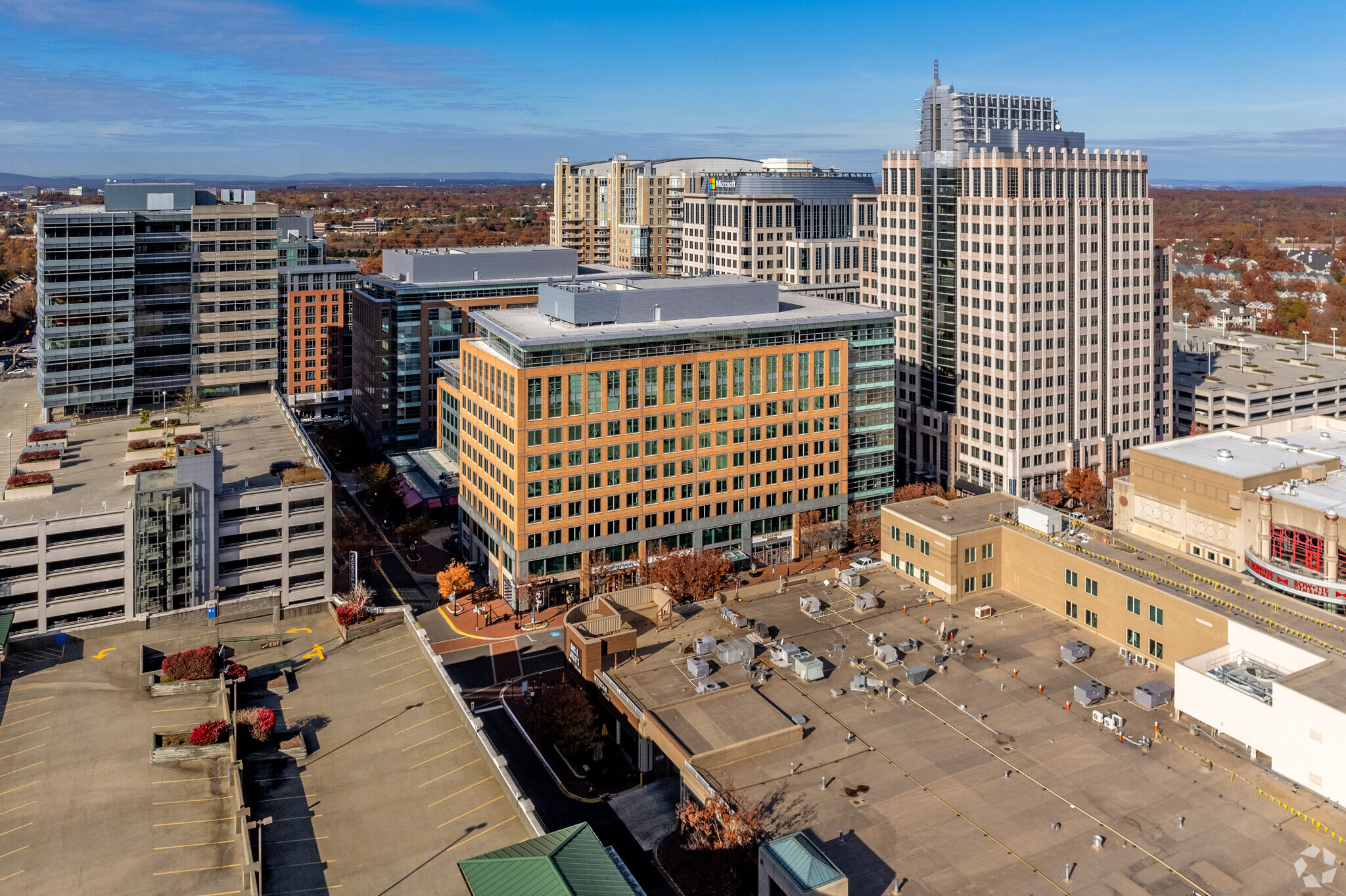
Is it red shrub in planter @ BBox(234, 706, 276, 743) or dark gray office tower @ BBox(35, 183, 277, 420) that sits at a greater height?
dark gray office tower @ BBox(35, 183, 277, 420)

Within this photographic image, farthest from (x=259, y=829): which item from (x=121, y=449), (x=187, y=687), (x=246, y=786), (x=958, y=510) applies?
(x=121, y=449)

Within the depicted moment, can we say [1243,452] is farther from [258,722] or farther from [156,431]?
[156,431]

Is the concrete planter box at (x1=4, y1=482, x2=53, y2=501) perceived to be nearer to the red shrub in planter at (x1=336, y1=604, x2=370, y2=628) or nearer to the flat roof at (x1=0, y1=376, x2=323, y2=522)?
the flat roof at (x1=0, y1=376, x2=323, y2=522)

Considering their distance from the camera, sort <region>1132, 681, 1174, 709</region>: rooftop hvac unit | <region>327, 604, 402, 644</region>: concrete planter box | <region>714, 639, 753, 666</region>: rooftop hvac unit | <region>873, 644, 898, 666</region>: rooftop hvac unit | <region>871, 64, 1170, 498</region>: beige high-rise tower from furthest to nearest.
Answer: <region>871, 64, 1170, 498</region>: beige high-rise tower
<region>714, 639, 753, 666</region>: rooftop hvac unit
<region>873, 644, 898, 666</region>: rooftop hvac unit
<region>1132, 681, 1174, 709</region>: rooftop hvac unit
<region>327, 604, 402, 644</region>: concrete planter box

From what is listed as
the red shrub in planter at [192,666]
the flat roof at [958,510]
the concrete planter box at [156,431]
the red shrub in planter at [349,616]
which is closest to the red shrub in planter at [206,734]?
the red shrub in planter at [192,666]

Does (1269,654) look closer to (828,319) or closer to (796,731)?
(796,731)

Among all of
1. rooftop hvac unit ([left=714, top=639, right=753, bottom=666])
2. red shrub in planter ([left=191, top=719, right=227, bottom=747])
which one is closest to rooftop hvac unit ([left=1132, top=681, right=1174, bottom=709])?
rooftop hvac unit ([left=714, top=639, right=753, bottom=666])

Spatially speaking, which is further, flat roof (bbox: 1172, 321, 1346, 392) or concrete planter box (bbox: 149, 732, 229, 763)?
flat roof (bbox: 1172, 321, 1346, 392)
